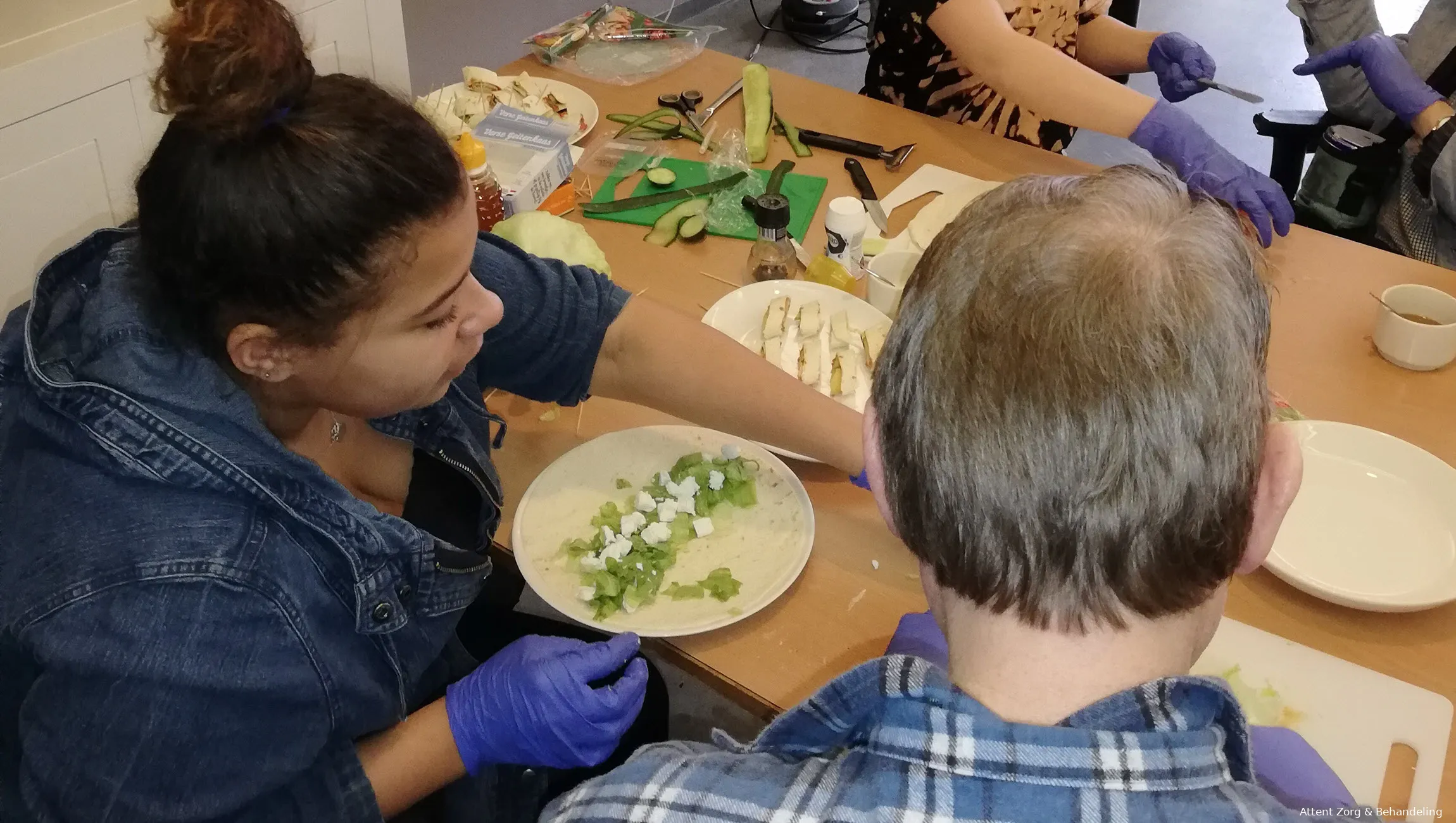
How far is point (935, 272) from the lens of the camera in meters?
0.64

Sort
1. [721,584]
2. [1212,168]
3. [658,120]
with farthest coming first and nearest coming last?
1. [658,120]
2. [1212,168]
3. [721,584]

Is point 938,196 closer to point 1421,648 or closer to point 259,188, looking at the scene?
point 1421,648

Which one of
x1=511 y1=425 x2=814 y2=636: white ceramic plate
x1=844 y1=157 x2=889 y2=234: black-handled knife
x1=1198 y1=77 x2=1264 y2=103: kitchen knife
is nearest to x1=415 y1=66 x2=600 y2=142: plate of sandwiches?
x1=844 y1=157 x2=889 y2=234: black-handled knife

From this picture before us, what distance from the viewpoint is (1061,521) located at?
605 millimetres

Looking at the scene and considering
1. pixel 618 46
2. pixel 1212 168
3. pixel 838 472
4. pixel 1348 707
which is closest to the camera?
pixel 1348 707

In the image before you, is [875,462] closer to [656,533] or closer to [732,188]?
[656,533]

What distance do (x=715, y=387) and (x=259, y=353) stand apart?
59 centimetres

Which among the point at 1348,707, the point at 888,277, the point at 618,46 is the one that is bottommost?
the point at 1348,707

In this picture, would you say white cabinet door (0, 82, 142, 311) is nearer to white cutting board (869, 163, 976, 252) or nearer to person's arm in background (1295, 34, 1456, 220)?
white cutting board (869, 163, 976, 252)

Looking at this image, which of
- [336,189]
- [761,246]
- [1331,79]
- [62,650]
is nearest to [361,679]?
[62,650]

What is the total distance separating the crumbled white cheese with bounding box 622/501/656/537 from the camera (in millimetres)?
1174

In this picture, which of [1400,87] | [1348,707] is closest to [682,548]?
[1348,707]

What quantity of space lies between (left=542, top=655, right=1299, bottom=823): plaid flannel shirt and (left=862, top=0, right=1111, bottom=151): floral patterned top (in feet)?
5.17

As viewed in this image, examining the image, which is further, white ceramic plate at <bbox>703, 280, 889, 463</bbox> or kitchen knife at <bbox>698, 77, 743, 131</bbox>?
kitchen knife at <bbox>698, 77, 743, 131</bbox>
